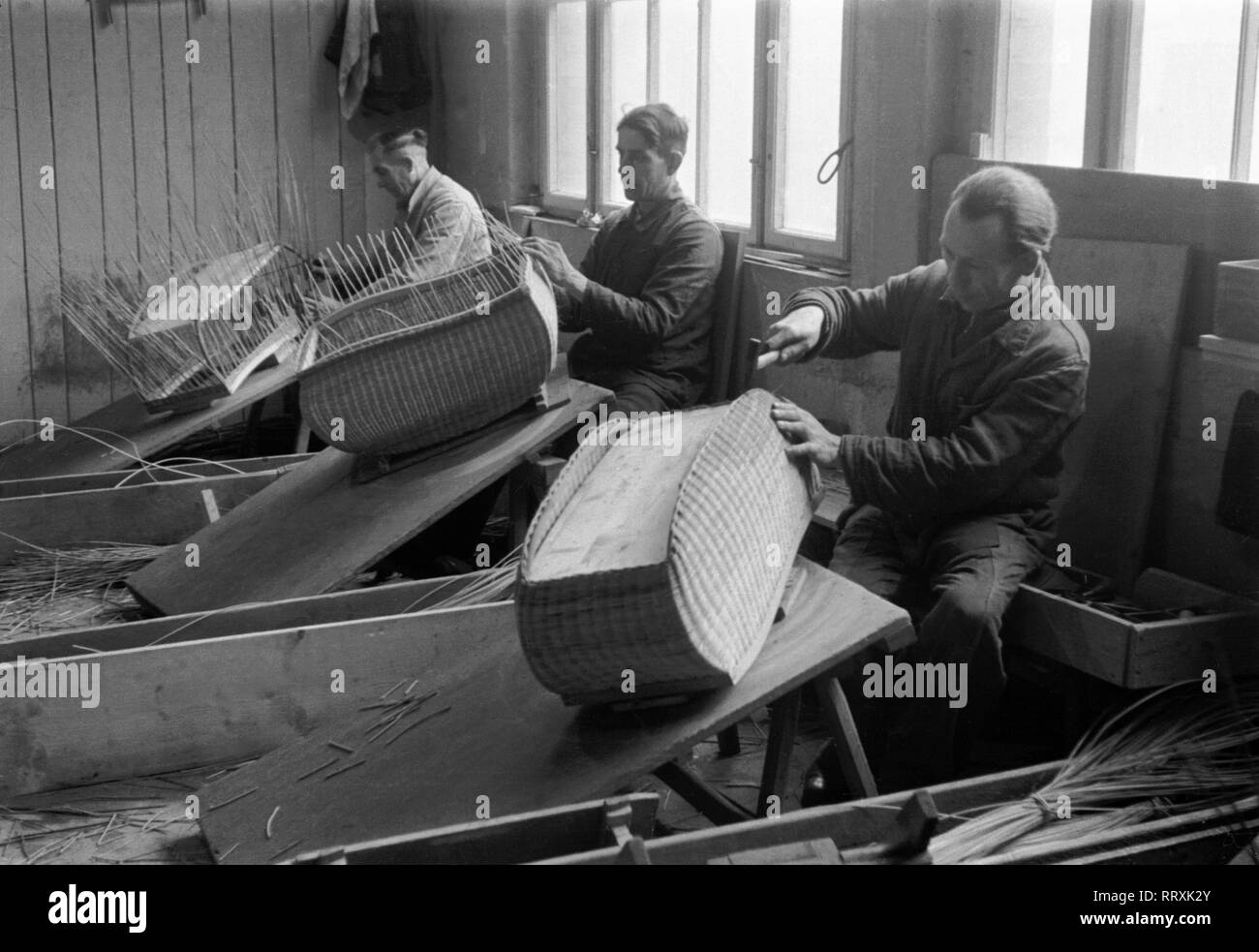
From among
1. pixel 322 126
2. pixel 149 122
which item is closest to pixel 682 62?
pixel 322 126

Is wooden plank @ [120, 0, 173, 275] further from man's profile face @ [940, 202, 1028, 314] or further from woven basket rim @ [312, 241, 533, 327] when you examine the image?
man's profile face @ [940, 202, 1028, 314]

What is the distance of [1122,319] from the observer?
3.51 meters

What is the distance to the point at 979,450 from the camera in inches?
123

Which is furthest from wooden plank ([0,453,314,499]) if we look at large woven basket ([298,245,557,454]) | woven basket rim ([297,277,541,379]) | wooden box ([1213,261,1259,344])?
wooden box ([1213,261,1259,344])

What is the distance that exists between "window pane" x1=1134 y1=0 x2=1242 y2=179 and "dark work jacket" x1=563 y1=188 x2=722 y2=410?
4.49 ft

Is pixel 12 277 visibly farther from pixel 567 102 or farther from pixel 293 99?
pixel 567 102

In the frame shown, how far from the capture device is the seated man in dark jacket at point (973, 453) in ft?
10.0

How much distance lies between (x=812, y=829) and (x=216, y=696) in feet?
4.79

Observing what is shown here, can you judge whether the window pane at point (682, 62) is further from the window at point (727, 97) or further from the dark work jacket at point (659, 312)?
the dark work jacket at point (659, 312)

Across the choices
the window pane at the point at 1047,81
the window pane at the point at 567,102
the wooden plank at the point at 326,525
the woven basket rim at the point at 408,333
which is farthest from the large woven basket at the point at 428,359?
the window pane at the point at 567,102

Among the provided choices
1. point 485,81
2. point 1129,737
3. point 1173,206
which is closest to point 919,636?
point 1129,737

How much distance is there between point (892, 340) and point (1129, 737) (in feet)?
3.71

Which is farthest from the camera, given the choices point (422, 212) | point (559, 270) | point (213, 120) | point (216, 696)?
point (213, 120)
